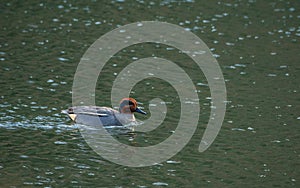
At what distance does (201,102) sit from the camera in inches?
756

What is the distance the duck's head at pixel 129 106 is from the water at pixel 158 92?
1.46ft

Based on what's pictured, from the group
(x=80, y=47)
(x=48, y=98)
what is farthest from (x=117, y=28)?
(x=48, y=98)

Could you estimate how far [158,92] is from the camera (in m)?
20.0

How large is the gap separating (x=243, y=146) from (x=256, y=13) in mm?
12760

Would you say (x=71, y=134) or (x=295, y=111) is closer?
(x=71, y=134)

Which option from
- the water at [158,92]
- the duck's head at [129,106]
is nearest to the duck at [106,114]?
the duck's head at [129,106]

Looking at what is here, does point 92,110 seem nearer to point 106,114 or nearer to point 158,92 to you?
point 106,114

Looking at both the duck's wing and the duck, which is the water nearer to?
the duck

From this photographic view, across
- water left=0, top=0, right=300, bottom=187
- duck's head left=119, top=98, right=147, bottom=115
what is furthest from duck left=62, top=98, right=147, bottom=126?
water left=0, top=0, right=300, bottom=187

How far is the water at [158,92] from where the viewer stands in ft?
47.6

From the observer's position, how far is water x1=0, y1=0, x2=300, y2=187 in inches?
571

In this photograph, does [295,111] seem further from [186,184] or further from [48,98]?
[48,98]

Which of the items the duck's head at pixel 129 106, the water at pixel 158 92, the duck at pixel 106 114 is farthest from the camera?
the duck's head at pixel 129 106

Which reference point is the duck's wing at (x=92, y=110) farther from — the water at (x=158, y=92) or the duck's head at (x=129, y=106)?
the water at (x=158, y=92)
